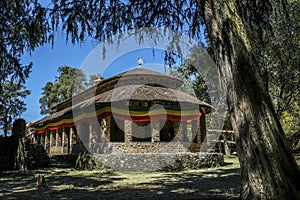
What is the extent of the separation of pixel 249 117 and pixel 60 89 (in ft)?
138

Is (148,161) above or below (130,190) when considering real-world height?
above

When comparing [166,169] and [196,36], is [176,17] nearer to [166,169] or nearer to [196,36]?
[196,36]

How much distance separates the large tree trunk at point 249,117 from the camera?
3219 millimetres

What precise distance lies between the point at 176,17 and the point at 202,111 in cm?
1255

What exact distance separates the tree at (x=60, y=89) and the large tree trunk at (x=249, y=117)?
39.9 m

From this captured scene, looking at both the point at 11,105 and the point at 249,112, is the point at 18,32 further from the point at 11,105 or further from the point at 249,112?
the point at 11,105

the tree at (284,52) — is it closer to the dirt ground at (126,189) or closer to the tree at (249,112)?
the dirt ground at (126,189)

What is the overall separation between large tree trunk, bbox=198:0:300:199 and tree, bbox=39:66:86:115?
3995 centimetres

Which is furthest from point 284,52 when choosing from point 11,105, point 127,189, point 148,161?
point 11,105

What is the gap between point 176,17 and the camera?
7027 mm

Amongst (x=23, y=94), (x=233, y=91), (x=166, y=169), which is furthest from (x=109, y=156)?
(x=23, y=94)

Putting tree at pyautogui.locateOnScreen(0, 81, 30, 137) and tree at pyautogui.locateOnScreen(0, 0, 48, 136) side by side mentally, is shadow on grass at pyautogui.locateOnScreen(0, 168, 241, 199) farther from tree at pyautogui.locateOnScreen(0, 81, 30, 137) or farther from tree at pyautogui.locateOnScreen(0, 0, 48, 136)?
tree at pyautogui.locateOnScreen(0, 81, 30, 137)

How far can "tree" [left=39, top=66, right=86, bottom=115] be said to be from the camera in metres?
42.3

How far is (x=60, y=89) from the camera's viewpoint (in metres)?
42.5
